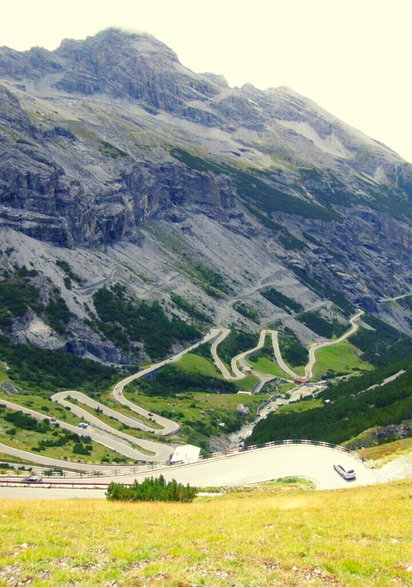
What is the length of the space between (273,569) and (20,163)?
190 metres

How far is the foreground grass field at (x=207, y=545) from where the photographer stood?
699 inches

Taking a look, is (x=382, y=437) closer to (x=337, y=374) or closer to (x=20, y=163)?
(x=337, y=374)

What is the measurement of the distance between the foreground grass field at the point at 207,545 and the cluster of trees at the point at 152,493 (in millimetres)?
→ 4144

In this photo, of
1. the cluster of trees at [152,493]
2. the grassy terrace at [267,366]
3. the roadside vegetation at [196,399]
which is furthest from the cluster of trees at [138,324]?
the cluster of trees at [152,493]

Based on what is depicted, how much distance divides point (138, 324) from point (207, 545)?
14755 centimetres

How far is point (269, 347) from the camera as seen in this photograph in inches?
7559

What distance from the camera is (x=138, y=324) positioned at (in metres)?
167

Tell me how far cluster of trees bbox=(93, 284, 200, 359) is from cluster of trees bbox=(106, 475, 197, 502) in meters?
119

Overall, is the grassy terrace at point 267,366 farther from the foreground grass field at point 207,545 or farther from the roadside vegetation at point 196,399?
the foreground grass field at point 207,545

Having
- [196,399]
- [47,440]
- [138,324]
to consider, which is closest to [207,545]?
[47,440]

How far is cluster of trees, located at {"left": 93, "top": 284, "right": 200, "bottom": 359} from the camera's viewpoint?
15862cm

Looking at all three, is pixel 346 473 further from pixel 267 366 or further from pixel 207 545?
pixel 267 366

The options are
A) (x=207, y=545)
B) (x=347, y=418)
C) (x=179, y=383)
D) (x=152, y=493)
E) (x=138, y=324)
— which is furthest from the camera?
(x=138, y=324)

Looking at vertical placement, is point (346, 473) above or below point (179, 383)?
below
